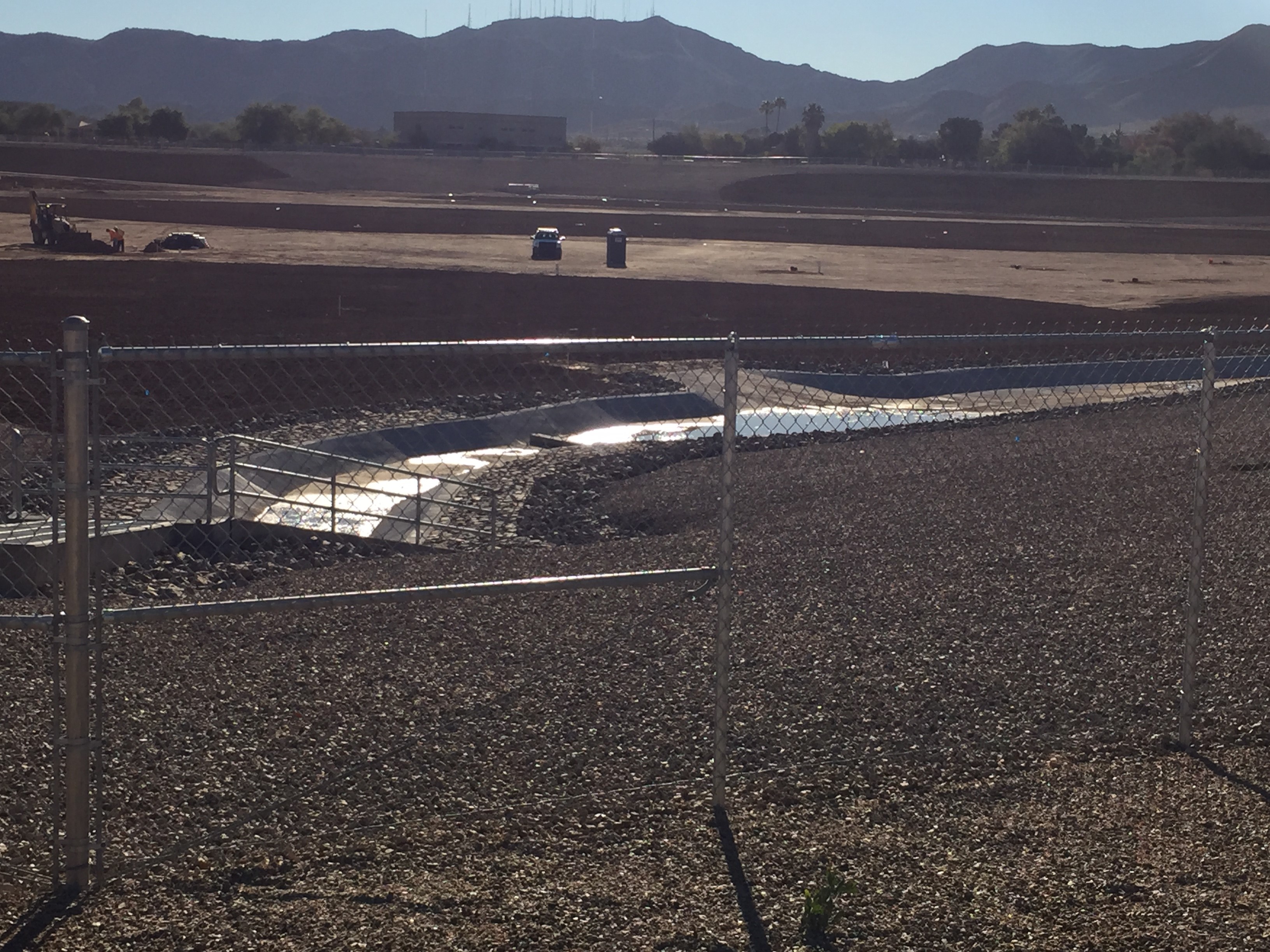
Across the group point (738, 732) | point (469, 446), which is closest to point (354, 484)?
point (469, 446)

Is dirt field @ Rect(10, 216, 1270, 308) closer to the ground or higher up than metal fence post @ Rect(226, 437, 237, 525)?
higher up

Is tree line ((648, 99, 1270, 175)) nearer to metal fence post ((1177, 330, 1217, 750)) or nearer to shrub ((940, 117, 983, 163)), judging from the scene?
shrub ((940, 117, 983, 163))

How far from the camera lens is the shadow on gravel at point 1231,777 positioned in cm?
569

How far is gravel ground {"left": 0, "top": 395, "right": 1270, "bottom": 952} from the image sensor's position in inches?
178

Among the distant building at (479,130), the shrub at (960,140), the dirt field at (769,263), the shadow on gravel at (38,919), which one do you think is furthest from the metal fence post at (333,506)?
the shrub at (960,140)

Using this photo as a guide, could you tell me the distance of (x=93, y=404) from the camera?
4375 millimetres

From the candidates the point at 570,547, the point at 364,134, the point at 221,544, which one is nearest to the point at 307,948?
the point at 570,547

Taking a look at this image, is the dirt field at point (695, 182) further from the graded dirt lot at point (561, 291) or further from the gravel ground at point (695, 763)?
the gravel ground at point (695, 763)

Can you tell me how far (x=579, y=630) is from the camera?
854 centimetres

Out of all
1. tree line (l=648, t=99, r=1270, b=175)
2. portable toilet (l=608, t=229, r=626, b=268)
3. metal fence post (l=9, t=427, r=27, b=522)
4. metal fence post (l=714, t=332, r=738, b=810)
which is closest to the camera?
metal fence post (l=714, t=332, r=738, b=810)

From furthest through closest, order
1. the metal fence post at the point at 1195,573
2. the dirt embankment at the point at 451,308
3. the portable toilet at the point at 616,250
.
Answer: the portable toilet at the point at 616,250 < the dirt embankment at the point at 451,308 < the metal fence post at the point at 1195,573

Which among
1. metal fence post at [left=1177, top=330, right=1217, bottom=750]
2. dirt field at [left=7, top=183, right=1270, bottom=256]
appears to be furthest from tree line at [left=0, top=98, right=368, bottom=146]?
metal fence post at [left=1177, top=330, right=1217, bottom=750]

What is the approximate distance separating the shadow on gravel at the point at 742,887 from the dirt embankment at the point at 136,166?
3015 inches

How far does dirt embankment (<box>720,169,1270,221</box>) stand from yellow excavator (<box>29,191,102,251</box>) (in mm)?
44695
